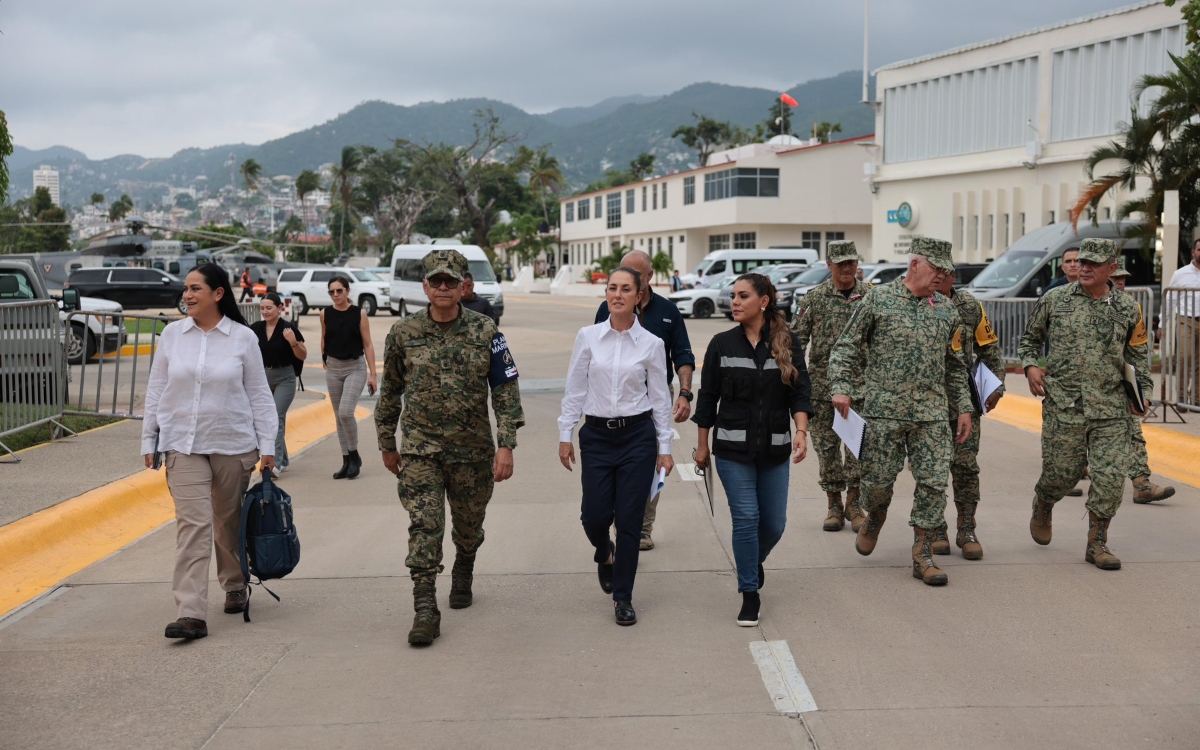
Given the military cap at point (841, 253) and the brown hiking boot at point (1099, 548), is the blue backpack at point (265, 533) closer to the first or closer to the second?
the military cap at point (841, 253)

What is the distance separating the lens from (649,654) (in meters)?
5.54

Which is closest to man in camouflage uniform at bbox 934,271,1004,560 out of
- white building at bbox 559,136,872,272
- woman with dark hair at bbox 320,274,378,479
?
woman with dark hair at bbox 320,274,378,479

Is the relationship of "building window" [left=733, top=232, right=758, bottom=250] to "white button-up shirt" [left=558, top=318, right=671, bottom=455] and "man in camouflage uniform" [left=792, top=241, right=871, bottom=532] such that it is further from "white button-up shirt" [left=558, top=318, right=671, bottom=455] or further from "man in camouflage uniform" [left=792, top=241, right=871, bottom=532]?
"white button-up shirt" [left=558, top=318, right=671, bottom=455]

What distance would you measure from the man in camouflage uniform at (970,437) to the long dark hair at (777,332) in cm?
148

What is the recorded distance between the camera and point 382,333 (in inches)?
1258

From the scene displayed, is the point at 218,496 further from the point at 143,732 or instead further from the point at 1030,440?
the point at 1030,440

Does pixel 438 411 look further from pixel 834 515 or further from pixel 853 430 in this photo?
pixel 834 515

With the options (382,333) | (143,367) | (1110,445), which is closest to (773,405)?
(1110,445)

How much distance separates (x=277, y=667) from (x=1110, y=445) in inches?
191

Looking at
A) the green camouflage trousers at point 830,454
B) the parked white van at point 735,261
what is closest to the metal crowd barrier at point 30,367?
the green camouflage trousers at point 830,454

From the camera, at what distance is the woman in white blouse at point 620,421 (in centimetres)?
603

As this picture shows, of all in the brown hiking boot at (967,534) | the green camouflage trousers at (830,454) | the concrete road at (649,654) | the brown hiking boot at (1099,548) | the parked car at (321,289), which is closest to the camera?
the concrete road at (649,654)

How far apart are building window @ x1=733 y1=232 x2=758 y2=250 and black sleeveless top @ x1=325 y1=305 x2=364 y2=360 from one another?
184ft

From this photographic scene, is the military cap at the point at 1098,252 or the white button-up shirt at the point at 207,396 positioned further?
the military cap at the point at 1098,252
